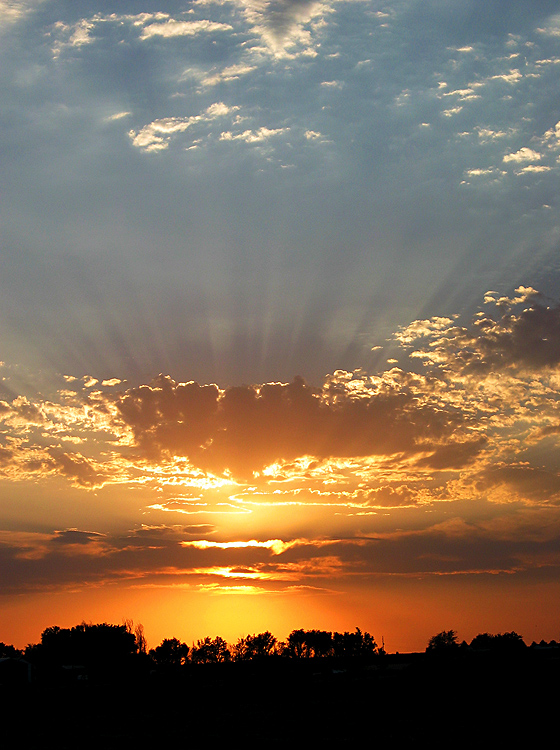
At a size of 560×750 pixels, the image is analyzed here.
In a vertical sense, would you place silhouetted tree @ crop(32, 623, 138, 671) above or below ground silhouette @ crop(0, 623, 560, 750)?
below

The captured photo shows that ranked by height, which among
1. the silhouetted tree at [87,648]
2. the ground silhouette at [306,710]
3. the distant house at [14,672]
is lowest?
the silhouetted tree at [87,648]

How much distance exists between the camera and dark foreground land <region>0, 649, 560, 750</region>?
42781mm

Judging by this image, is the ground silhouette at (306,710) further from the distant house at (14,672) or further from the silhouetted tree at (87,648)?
the silhouetted tree at (87,648)

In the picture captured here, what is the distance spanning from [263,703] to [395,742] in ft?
120

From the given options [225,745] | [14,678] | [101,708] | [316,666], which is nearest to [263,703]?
[101,708]

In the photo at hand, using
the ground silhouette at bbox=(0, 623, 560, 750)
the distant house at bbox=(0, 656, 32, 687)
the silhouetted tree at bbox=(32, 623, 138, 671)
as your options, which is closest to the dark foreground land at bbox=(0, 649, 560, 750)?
the ground silhouette at bbox=(0, 623, 560, 750)

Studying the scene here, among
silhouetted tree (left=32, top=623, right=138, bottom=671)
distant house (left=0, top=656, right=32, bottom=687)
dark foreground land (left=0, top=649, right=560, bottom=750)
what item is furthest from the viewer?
silhouetted tree (left=32, top=623, right=138, bottom=671)

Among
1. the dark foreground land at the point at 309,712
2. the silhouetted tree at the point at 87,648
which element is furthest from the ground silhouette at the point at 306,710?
the silhouetted tree at the point at 87,648

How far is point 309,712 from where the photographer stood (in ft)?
193

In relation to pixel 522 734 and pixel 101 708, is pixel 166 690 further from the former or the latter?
pixel 522 734

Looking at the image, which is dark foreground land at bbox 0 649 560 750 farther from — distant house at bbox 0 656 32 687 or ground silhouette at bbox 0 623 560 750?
distant house at bbox 0 656 32 687

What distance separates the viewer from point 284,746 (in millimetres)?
39656

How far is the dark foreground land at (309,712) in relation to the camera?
4278cm

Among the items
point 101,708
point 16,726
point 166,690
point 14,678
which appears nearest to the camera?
point 16,726
